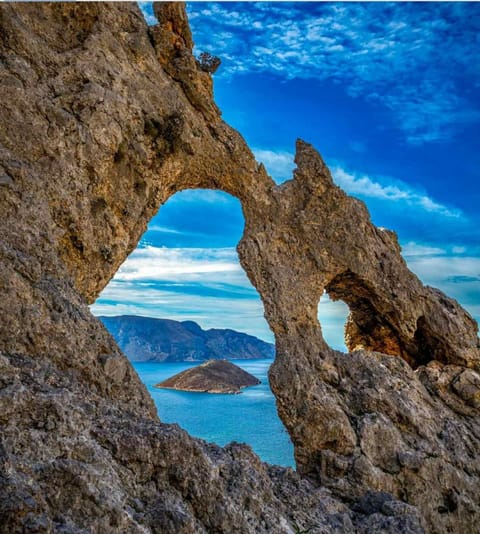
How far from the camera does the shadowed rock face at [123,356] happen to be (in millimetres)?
7273

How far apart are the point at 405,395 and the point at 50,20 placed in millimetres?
23951

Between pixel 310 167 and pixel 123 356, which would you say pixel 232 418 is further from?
pixel 123 356

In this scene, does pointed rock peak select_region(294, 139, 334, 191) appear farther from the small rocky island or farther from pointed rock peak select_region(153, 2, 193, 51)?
the small rocky island

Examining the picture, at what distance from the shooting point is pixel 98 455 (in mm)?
7023

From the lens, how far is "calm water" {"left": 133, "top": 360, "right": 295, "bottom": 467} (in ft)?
127

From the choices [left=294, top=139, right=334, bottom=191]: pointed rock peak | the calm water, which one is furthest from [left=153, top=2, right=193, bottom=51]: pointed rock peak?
the calm water

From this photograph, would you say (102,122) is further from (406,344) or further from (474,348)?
(474,348)

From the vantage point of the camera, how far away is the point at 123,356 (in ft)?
38.1

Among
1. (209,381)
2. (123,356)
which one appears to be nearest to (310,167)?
(123,356)

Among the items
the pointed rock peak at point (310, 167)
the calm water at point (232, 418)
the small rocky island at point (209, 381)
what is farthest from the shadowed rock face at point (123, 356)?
the small rocky island at point (209, 381)

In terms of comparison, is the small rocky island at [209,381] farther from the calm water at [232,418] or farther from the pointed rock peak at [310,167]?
the pointed rock peak at [310,167]

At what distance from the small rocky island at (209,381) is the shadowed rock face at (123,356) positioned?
5257 cm

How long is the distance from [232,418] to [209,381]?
2581 cm

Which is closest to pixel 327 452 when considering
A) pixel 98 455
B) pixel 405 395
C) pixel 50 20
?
pixel 405 395
